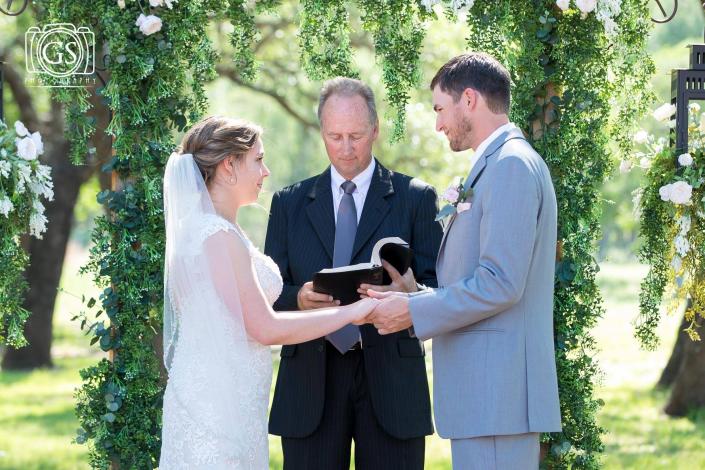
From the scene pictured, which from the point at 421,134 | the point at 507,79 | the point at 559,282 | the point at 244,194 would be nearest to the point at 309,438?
the point at 244,194

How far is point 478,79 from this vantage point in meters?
3.46

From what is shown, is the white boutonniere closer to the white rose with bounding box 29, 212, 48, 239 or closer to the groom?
the groom

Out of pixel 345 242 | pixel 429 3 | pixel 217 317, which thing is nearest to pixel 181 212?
pixel 217 317

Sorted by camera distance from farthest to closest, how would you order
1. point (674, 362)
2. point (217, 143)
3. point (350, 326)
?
point (674, 362), point (350, 326), point (217, 143)

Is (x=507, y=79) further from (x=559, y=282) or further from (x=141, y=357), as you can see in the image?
(x=141, y=357)

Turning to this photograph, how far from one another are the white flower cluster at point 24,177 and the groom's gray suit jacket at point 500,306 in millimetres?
2169

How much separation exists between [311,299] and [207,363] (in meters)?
0.63

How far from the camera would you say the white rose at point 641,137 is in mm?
4711

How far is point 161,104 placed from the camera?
187 inches

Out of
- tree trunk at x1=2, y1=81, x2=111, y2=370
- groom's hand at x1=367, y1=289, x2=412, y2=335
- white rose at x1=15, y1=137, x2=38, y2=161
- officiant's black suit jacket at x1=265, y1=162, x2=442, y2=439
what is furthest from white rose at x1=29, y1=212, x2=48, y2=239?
tree trunk at x1=2, y1=81, x2=111, y2=370

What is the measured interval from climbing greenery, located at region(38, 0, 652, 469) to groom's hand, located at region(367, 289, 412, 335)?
126 cm

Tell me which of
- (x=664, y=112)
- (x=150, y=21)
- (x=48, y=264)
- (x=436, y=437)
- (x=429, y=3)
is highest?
(x=48, y=264)

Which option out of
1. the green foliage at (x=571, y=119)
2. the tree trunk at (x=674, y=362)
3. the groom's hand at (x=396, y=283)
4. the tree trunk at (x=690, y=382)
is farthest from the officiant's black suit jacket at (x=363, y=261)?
the tree trunk at (x=674, y=362)

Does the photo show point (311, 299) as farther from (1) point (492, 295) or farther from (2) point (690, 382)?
(2) point (690, 382)
